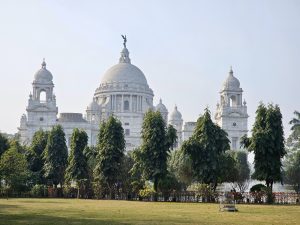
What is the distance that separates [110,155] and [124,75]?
344 ft

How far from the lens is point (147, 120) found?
58.9m

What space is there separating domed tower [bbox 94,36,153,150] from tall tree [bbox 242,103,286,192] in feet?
323

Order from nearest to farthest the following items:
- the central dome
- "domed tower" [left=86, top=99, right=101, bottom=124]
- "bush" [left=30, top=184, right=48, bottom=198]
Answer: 1. "bush" [left=30, top=184, right=48, bottom=198]
2. "domed tower" [left=86, top=99, right=101, bottom=124]
3. the central dome

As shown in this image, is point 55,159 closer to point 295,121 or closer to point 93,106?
point 295,121

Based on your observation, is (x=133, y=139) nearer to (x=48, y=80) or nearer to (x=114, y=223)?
(x=48, y=80)

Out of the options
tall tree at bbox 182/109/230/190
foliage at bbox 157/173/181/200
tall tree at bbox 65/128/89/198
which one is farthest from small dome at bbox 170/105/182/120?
foliage at bbox 157/173/181/200

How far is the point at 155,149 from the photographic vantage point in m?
57.0

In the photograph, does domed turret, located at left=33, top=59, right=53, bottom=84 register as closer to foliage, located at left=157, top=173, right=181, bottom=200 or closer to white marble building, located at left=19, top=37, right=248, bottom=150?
Answer: white marble building, located at left=19, top=37, right=248, bottom=150

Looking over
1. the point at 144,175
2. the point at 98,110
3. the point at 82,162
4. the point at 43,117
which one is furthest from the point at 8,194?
the point at 98,110

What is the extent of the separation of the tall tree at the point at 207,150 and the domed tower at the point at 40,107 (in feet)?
273

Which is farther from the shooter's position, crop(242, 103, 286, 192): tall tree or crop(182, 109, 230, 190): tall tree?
crop(182, 109, 230, 190): tall tree

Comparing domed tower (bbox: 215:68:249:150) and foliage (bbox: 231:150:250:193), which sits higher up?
domed tower (bbox: 215:68:249:150)

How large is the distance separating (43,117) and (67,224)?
11294 cm

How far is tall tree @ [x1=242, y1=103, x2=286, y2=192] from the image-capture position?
5372 cm
